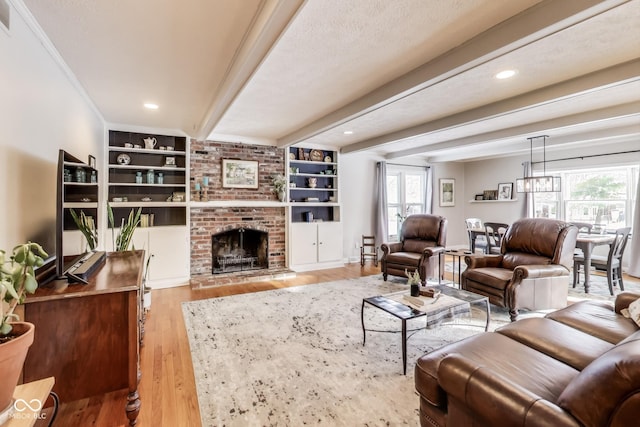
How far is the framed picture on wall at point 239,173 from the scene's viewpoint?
208 inches

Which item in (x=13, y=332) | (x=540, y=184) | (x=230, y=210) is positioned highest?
(x=540, y=184)

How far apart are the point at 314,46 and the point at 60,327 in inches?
94.5

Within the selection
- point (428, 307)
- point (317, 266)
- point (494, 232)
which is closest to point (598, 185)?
point (494, 232)

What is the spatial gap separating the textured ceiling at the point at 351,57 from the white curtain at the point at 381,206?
2.61 m

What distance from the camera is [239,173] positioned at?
212 inches

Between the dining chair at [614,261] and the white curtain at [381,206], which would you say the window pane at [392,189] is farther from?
the dining chair at [614,261]

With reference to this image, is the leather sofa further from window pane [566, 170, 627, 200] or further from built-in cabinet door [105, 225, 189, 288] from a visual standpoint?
window pane [566, 170, 627, 200]

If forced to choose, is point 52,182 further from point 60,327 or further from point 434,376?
point 434,376

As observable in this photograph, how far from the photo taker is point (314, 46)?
2217 millimetres

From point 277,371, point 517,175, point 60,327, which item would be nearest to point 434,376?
point 277,371

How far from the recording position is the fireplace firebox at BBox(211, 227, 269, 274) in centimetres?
536

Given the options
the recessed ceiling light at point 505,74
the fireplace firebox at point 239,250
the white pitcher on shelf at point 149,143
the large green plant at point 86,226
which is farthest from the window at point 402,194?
the large green plant at point 86,226

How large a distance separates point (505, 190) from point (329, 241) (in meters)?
4.50

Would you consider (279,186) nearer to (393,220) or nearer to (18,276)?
(393,220)
